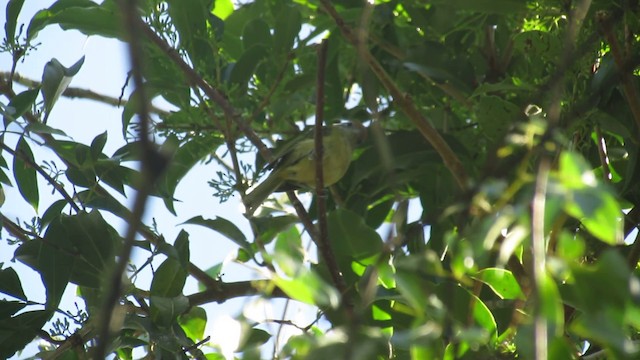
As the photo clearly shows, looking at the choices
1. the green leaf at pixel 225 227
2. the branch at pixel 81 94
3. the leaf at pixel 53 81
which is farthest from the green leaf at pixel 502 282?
the branch at pixel 81 94

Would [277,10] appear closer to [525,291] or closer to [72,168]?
[72,168]

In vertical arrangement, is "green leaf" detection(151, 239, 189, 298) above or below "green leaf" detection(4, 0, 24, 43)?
below

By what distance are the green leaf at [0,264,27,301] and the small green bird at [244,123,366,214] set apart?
0.54 meters

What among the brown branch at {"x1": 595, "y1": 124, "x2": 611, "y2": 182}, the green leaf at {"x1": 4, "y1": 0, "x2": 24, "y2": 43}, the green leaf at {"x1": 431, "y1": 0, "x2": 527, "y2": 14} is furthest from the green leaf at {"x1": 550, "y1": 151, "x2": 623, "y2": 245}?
the green leaf at {"x1": 4, "y1": 0, "x2": 24, "y2": 43}

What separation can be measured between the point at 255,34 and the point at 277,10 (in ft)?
0.41

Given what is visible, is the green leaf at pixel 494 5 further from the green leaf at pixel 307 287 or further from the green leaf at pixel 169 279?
the green leaf at pixel 307 287

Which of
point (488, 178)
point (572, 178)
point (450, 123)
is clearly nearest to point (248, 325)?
point (488, 178)

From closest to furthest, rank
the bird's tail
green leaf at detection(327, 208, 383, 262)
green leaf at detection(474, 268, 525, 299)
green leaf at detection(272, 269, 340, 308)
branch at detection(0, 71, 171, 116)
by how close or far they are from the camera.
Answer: green leaf at detection(272, 269, 340, 308)
green leaf at detection(474, 268, 525, 299)
green leaf at detection(327, 208, 383, 262)
the bird's tail
branch at detection(0, 71, 171, 116)

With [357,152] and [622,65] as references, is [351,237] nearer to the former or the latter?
[622,65]

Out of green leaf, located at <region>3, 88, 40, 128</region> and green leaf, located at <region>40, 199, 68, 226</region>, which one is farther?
green leaf, located at <region>40, 199, 68, 226</region>

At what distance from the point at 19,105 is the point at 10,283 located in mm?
325

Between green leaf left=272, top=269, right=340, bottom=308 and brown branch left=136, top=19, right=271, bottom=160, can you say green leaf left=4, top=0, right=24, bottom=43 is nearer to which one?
brown branch left=136, top=19, right=271, bottom=160

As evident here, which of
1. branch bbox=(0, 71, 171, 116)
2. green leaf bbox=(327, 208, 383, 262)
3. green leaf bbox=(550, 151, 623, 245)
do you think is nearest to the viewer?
green leaf bbox=(550, 151, 623, 245)

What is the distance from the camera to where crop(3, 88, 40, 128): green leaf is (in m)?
1.58
